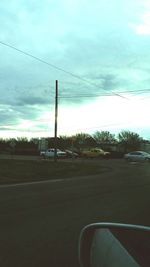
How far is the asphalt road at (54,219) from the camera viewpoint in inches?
317

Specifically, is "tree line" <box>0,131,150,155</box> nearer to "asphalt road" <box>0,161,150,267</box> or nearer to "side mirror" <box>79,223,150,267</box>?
"asphalt road" <box>0,161,150,267</box>

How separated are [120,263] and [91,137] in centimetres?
15704

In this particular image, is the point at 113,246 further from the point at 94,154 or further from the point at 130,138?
the point at 130,138

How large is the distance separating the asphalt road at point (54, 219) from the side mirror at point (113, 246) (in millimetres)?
4572

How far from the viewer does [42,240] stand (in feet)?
30.7

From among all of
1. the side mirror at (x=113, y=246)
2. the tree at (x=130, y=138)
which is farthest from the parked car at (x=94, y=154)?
the side mirror at (x=113, y=246)

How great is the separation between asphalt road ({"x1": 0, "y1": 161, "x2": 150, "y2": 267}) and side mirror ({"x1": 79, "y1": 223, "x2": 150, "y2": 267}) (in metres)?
4.57

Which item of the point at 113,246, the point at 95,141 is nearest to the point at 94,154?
the point at 95,141

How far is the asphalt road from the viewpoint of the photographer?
8055 millimetres

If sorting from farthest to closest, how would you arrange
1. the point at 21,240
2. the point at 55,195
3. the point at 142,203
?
the point at 55,195 → the point at 142,203 → the point at 21,240

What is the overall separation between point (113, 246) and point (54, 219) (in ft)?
31.3

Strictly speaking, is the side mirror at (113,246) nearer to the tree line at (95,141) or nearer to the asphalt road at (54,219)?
the asphalt road at (54,219)

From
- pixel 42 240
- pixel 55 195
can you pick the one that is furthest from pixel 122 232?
pixel 55 195

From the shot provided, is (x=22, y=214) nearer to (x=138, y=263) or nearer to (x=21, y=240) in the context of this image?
(x=21, y=240)
